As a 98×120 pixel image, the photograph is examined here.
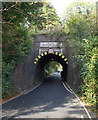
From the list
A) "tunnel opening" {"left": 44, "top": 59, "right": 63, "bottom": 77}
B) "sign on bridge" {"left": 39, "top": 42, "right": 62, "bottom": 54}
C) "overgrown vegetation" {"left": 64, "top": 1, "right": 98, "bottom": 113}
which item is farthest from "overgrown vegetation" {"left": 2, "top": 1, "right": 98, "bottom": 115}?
"tunnel opening" {"left": 44, "top": 59, "right": 63, "bottom": 77}

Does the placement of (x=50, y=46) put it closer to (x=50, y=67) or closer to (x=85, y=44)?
(x=85, y=44)

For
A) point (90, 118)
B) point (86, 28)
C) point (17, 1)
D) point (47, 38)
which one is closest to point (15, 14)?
point (17, 1)

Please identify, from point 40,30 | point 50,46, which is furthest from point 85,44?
point 50,46

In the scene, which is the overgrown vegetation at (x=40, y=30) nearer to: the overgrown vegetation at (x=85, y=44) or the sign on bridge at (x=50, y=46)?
the overgrown vegetation at (x=85, y=44)

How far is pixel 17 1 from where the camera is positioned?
3.87m

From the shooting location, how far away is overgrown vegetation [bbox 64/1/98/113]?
6.57 meters

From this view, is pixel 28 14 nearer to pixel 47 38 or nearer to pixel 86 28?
pixel 86 28

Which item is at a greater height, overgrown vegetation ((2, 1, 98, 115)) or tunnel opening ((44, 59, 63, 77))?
overgrown vegetation ((2, 1, 98, 115))

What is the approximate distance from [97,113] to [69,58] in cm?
1076

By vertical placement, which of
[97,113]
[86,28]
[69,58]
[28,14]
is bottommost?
[97,113]

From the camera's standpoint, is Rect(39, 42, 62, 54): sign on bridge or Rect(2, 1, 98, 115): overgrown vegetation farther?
Rect(39, 42, 62, 54): sign on bridge

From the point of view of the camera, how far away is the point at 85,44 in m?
7.61

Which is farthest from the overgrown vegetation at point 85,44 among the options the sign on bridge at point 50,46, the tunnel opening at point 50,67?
the tunnel opening at point 50,67

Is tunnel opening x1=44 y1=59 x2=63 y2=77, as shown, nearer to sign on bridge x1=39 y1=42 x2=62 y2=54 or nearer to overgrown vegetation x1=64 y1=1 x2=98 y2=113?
sign on bridge x1=39 y1=42 x2=62 y2=54
